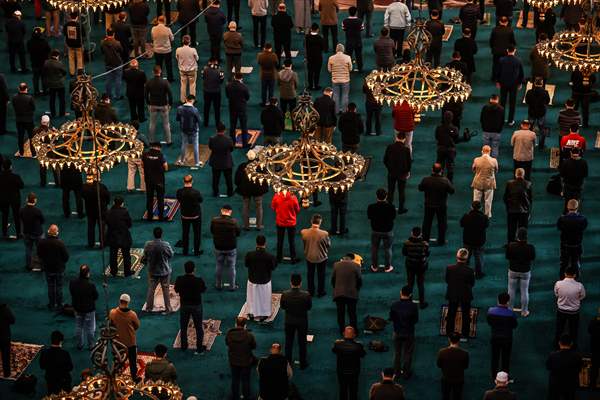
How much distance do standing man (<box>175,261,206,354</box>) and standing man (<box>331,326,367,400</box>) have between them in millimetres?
2267

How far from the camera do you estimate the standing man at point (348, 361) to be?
24.1 meters

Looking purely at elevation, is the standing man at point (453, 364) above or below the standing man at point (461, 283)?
below

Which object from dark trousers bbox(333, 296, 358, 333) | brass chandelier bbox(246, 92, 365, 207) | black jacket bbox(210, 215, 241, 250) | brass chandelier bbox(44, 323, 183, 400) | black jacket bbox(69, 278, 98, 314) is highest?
brass chandelier bbox(246, 92, 365, 207)

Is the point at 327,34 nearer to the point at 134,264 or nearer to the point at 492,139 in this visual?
the point at 492,139

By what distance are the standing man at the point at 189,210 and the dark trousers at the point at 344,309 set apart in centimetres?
328

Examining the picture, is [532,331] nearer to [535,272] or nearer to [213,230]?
[535,272]

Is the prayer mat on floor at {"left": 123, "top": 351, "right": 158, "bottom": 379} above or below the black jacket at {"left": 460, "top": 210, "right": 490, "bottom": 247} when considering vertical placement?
below

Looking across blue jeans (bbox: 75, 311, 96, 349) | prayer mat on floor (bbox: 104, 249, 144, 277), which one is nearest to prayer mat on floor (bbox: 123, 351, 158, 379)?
blue jeans (bbox: 75, 311, 96, 349)

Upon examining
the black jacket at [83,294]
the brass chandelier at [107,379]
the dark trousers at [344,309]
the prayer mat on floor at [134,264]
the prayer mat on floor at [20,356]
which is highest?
the brass chandelier at [107,379]

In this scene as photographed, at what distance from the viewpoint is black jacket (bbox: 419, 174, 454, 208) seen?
27891 mm

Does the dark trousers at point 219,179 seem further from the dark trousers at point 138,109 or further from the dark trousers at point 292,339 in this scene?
the dark trousers at point 292,339

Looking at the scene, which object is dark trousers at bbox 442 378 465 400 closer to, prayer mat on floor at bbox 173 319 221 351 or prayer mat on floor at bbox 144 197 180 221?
prayer mat on floor at bbox 173 319 221 351

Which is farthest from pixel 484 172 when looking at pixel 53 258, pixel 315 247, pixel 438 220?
pixel 53 258

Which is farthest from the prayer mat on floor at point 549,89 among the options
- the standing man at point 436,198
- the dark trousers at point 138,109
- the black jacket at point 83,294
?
the black jacket at point 83,294
